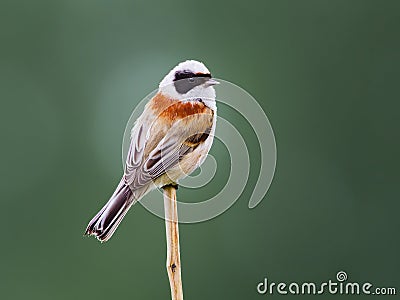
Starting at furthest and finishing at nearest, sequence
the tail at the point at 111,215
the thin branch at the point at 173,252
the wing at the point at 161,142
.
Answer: the wing at the point at 161,142 < the tail at the point at 111,215 < the thin branch at the point at 173,252

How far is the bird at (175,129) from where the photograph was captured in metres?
3.03

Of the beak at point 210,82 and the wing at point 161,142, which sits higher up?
the beak at point 210,82

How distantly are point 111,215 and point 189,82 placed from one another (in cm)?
66

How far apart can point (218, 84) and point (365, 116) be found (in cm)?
410

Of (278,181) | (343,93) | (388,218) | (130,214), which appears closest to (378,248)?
(388,218)

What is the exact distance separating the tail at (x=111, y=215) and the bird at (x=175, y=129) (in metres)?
0.10

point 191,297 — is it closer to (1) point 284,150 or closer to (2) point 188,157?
(1) point 284,150

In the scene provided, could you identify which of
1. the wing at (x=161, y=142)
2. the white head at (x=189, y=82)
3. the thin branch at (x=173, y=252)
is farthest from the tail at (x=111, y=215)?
the white head at (x=189, y=82)

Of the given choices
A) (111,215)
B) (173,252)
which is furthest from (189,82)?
(173,252)

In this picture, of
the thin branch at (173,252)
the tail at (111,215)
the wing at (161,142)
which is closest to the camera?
the thin branch at (173,252)

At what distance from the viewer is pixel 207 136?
3158 millimetres

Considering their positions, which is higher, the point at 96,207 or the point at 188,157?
the point at 96,207

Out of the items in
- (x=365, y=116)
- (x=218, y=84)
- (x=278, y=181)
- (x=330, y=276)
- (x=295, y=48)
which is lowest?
(x=218, y=84)

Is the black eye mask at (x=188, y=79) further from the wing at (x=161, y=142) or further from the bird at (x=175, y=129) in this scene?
the wing at (x=161, y=142)
